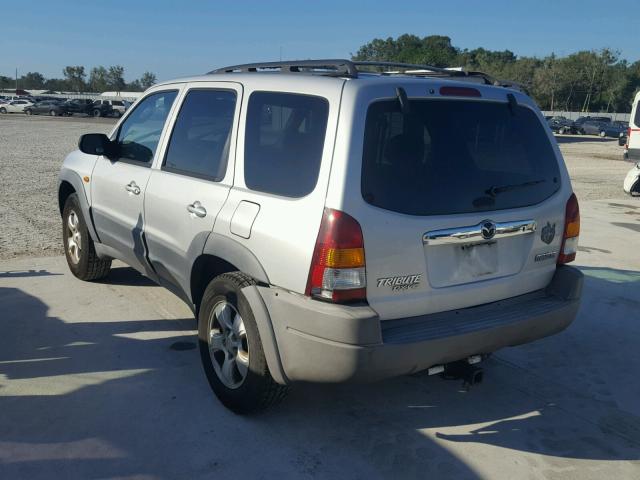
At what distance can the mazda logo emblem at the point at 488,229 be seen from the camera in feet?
10.5

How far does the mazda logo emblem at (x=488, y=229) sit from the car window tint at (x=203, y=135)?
4.97 ft

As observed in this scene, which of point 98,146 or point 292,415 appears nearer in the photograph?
point 292,415

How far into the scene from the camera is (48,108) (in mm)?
50219

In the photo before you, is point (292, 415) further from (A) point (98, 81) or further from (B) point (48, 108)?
(A) point (98, 81)

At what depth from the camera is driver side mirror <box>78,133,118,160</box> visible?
4852 mm

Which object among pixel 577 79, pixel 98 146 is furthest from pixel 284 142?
pixel 577 79

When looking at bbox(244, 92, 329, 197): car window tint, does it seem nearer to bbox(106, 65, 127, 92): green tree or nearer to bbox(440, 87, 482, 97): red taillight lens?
bbox(440, 87, 482, 97): red taillight lens

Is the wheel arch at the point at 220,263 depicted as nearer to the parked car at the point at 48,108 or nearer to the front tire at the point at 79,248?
the front tire at the point at 79,248

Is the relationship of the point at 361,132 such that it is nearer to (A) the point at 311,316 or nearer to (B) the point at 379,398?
(A) the point at 311,316

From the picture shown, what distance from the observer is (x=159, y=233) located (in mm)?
4227

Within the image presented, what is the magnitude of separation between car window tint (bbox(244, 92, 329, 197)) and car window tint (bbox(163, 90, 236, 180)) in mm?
236

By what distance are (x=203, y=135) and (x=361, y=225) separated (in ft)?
5.12

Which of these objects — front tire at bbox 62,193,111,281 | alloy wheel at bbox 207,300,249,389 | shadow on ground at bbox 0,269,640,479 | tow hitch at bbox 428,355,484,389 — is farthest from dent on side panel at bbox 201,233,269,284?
front tire at bbox 62,193,111,281

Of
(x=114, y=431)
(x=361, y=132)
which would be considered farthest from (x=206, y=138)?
(x=114, y=431)
